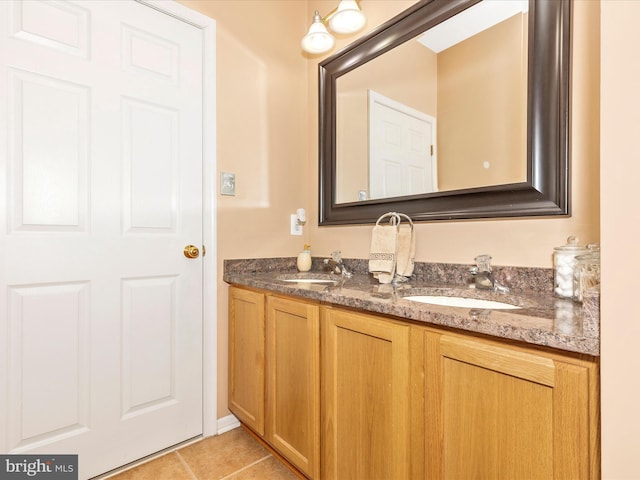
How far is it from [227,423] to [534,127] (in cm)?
192

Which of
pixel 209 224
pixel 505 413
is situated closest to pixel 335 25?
pixel 209 224

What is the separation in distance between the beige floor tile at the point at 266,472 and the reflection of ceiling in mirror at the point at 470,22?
1.93 meters

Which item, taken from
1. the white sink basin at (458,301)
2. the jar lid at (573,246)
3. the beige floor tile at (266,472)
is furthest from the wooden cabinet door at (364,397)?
the jar lid at (573,246)

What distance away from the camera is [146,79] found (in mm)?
1556

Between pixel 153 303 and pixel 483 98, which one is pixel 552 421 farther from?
pixel 153 303

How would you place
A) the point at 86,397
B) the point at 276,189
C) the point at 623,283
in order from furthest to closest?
the point at 276,189 < the point at 86,397 < the point at 623,283

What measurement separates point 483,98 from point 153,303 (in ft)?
5.48

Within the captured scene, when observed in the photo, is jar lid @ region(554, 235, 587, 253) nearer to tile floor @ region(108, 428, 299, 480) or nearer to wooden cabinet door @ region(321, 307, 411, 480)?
wooden cabinet door @ region(321, 307, 411, 480)

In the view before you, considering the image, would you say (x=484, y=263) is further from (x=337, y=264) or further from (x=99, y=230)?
(x=99, y=230)

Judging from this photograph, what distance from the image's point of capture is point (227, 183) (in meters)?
1.78

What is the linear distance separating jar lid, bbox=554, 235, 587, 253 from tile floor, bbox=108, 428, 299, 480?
4.43ft

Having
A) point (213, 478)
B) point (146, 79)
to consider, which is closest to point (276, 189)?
point (146, 79)

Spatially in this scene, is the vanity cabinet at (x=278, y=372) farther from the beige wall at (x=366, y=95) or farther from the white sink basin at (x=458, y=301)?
the beige wall at (x=366, y=95)

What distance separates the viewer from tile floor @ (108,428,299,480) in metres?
1.42
